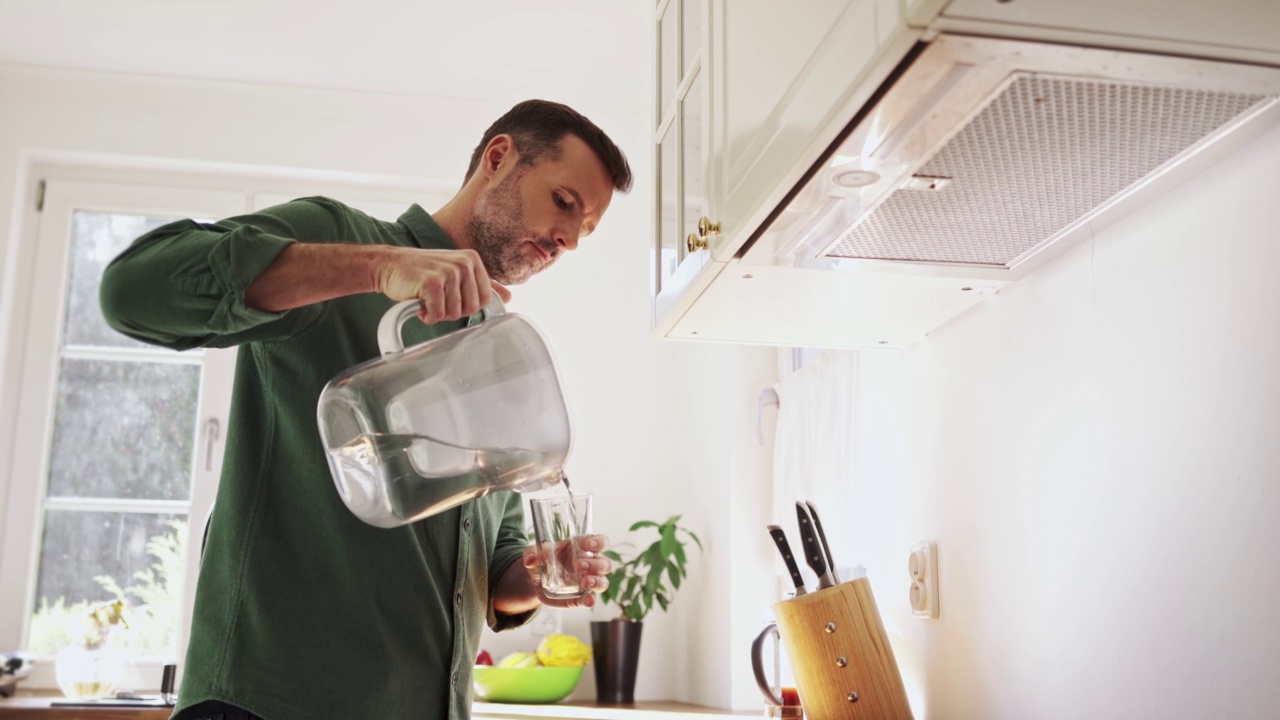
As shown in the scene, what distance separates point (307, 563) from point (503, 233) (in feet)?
1.61

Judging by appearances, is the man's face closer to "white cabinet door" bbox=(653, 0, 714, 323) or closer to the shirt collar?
the shirt collar

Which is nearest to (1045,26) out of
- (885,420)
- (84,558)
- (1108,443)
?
(1108,443)

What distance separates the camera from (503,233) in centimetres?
146

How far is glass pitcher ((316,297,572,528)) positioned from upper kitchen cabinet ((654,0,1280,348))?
0.33 m

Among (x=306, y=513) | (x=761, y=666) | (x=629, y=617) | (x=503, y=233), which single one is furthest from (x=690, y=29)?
(x=629, y=617)

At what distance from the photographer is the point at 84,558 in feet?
10.4

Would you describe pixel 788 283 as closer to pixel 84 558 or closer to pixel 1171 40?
pixel 1171 40

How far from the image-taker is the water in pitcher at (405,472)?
1.06m

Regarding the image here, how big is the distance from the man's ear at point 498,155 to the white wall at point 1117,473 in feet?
2.27

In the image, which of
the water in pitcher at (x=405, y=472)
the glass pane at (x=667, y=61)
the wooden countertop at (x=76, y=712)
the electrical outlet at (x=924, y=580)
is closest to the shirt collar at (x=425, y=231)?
the water in pitcher at (x=405, y=472)

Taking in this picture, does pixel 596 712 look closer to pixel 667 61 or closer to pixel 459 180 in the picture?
pixel 667 61

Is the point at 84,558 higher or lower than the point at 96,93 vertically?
lower

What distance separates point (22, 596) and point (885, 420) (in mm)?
2441

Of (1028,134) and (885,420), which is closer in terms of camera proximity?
(1028,134)
